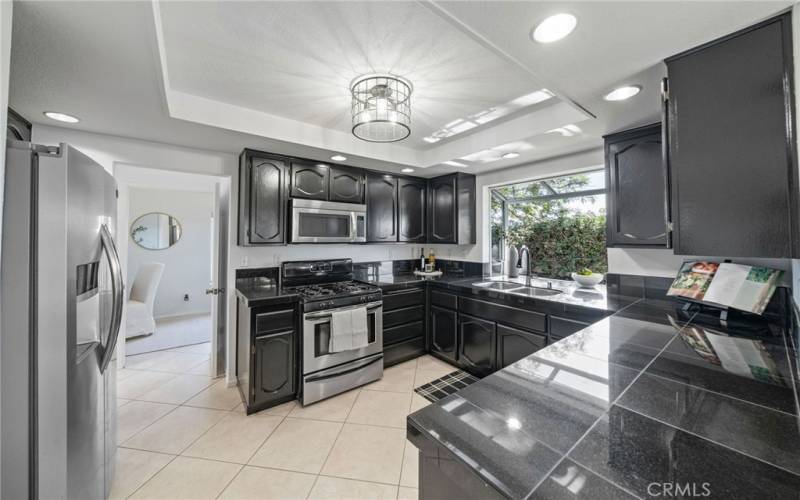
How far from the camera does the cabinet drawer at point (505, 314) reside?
98.7 inches

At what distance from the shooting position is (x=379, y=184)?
356 cm

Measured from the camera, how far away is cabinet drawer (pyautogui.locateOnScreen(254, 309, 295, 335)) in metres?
2.41

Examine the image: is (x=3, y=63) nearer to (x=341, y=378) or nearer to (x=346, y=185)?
(x=346, y=185)

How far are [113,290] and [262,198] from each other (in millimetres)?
1531

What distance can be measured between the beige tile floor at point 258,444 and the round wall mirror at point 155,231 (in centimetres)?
285

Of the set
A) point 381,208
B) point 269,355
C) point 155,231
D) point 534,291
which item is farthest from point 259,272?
point 155,231

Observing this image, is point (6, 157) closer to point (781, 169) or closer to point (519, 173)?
point (781, 169)

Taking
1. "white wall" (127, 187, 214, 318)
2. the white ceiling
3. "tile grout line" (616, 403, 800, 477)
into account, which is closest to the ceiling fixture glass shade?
the white ceiling

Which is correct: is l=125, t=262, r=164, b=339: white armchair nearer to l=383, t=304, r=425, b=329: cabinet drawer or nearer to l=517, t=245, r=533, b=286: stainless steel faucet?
l=383, t=304, r=425, b=329: cabinet drawer

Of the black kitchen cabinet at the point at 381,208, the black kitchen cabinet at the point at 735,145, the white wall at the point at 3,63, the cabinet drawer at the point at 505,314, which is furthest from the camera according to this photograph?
the black kitchen cabinet at the point at 381,208

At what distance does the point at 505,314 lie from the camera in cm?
276

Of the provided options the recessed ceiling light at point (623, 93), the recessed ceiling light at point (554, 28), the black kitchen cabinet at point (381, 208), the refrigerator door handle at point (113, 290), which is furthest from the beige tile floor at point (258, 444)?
the recessed ceiling light at point (623, 93)

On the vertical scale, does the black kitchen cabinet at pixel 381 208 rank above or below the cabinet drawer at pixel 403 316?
above

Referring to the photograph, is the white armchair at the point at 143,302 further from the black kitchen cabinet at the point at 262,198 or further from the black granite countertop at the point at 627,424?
the black granite countertop at the point at 627,424
